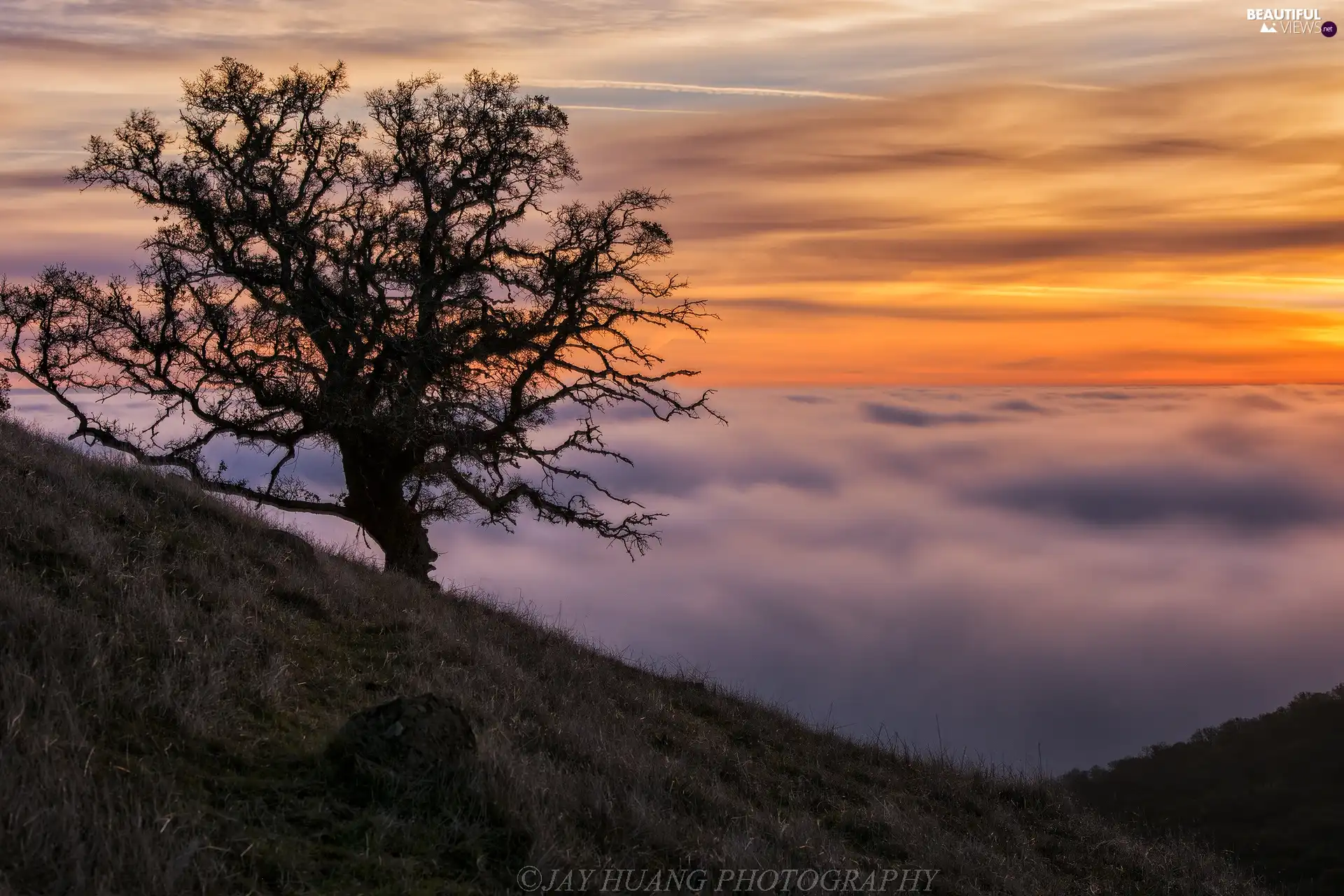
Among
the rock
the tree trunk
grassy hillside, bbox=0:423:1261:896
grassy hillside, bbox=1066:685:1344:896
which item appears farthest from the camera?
grassy hillside, bbox=1066:685:1344:896

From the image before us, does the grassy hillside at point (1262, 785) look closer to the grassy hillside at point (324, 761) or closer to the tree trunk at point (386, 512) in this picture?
the grassy hillside at point (324, 761)

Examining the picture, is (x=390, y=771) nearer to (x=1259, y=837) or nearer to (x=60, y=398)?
(x=60, y=398)

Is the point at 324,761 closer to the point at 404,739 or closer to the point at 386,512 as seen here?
the point at 404,739

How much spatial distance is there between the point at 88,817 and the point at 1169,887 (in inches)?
435

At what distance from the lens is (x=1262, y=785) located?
31.8m

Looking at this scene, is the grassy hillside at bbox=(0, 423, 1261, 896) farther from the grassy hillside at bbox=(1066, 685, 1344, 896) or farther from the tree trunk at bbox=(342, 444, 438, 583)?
the grassy hillside at bbox=(1066, 685, 1344, 896)

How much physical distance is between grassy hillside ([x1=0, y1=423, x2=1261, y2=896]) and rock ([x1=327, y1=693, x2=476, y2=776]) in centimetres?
16

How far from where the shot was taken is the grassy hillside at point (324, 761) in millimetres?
4668

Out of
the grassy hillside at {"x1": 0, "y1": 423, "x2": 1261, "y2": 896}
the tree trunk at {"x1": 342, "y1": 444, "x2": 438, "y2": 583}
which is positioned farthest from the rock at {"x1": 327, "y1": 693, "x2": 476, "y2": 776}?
the tree trunk at {"x1": 342, "y1": 444, "x2": 438, "y2": 583}

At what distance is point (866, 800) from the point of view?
1068 cm

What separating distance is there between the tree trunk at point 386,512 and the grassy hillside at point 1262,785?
1406cm

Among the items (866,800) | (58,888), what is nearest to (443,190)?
(866,800)

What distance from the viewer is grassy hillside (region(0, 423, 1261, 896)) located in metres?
4.67

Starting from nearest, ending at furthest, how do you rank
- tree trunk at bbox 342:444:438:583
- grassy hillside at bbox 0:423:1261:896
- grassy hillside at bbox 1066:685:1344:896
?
grassy hillside at bbox 0:423:1261:896, tree trunk at bbox 342:444:438:583, grassy hillside at bbox 1066:685:1344:896
